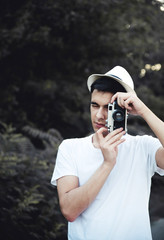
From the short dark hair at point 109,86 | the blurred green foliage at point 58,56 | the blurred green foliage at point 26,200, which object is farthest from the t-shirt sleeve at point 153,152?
the blurred green foliage at point 58,56

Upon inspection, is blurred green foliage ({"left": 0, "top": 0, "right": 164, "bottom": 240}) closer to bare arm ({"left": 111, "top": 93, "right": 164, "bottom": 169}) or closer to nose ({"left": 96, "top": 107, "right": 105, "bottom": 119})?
nose ({"left": 96, "top": 107, "right": 105, "bottom": 119})

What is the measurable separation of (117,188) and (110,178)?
0.25 ft

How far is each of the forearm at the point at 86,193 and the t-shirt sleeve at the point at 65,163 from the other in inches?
6.1

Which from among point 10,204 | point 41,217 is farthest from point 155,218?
point 10,204

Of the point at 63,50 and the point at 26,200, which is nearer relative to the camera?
the point at 26,200

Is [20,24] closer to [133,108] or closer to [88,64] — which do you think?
[88,64]

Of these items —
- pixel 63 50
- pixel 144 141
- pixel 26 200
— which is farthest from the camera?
pixel 63 50

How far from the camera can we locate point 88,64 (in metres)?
7.45

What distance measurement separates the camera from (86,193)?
1.79m

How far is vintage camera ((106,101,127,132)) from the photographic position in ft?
6.36

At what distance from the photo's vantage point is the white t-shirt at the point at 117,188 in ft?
6.02

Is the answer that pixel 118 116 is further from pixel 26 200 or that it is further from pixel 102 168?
pixel 26 200

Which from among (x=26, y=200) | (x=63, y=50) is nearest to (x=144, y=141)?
(x=26, y=200)

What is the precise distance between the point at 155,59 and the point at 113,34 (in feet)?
10.8
